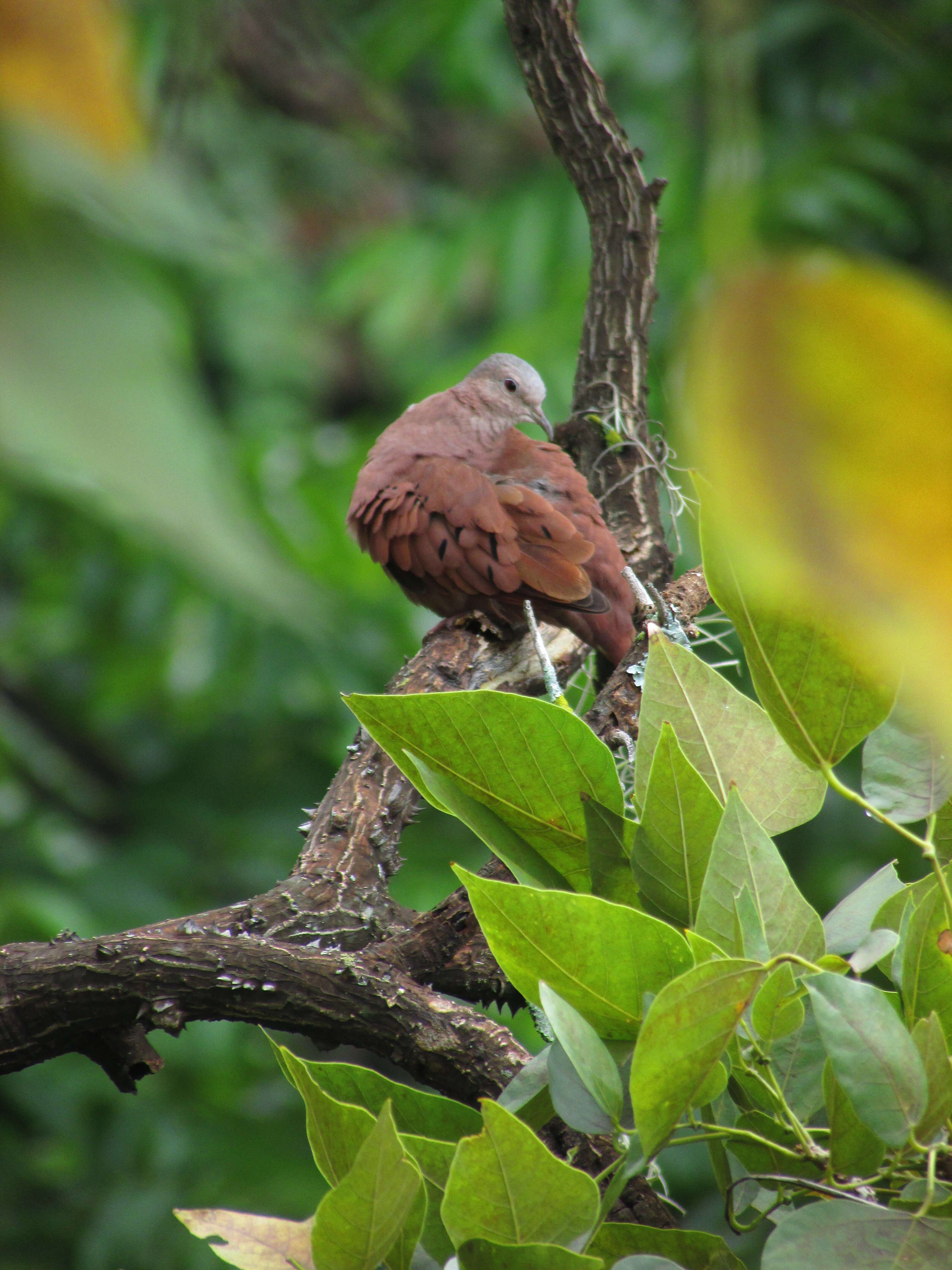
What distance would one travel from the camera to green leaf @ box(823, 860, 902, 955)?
0.54 metres

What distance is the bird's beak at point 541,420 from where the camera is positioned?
1565 millimetres

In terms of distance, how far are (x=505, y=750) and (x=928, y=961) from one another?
221mm

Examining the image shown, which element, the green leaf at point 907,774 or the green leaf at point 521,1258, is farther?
the green leaf at point 907,774

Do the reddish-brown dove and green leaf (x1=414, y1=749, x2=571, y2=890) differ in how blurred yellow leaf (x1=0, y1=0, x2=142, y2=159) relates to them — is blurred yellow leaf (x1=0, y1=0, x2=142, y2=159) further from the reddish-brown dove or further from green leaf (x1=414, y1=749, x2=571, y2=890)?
the reddish-brown dove

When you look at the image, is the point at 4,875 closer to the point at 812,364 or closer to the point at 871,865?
the point at 871,865

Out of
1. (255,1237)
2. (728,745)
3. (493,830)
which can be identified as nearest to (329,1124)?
(255,1237)

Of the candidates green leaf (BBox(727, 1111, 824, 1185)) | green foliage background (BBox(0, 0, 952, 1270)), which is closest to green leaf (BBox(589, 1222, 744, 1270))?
green leaf (BBox(727, 1111, 824, 1185))

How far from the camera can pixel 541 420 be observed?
5.27 ft

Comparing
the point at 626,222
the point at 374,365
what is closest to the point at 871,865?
the point at 626,222

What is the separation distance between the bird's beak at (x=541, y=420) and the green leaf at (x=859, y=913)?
3.45ft

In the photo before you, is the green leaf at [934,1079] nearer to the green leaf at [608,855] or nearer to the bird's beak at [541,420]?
the green leaf at [608,855]

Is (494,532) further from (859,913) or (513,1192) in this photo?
(513,1192)

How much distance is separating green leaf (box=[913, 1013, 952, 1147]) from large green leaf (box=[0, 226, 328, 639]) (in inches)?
15.7

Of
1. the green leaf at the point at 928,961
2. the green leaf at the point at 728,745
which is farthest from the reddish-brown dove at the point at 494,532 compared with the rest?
the green leaf at the point at 928,961
